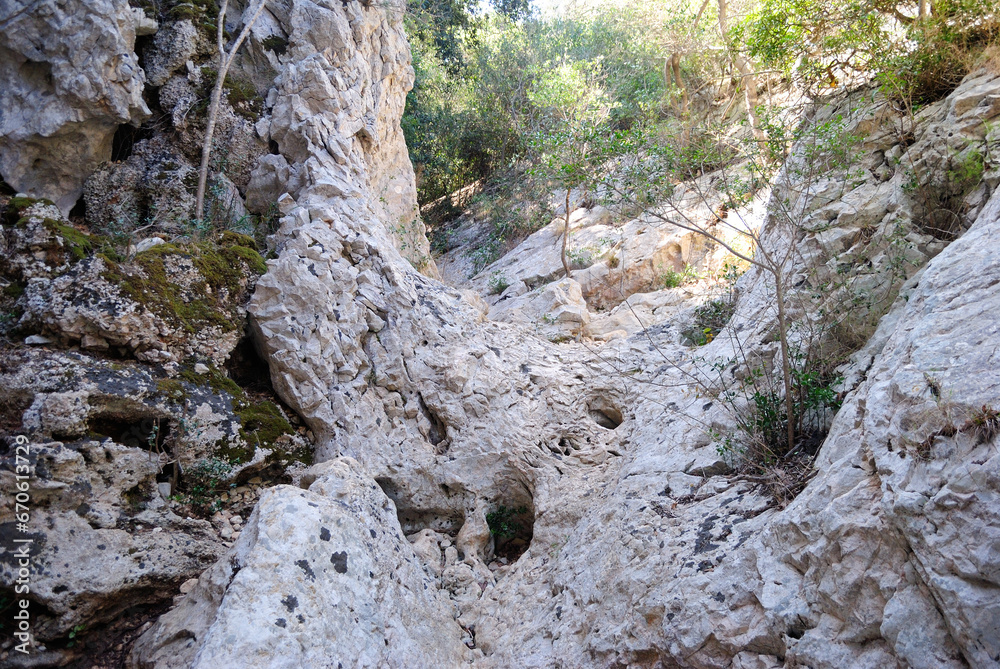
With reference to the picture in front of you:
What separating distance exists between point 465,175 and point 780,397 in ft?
43.6

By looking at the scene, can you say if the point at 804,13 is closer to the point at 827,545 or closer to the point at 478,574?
the point at 827,545

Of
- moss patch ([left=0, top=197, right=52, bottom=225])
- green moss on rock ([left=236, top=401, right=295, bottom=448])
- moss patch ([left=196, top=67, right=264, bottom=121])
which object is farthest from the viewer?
moss patch ([left=196, top=67, right=264, bottom=121])

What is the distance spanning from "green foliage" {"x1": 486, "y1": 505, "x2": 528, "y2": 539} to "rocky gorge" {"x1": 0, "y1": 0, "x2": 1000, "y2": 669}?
38 millimetres

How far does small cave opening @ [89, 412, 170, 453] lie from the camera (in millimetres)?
4570

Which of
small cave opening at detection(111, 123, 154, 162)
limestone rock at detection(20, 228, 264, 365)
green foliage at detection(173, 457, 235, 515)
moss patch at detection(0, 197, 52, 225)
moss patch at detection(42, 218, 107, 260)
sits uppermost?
small cave opening at detection(111, 123, 154, 162)

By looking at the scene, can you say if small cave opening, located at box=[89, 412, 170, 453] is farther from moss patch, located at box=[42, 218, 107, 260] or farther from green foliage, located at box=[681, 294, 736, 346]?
green foliage, located at box=[681, 294, 736, 346]

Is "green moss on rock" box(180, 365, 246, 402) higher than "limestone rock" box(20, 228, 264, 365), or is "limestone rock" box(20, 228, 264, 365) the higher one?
"limestone rock" box(20, 228, 264, 365)

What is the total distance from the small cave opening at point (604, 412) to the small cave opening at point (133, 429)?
441 cm

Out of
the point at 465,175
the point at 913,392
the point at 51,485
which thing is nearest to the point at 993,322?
the point at 913,392

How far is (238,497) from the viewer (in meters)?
5.16

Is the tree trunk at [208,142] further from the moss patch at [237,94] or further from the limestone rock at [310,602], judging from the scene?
the limestone rock at [310,602]

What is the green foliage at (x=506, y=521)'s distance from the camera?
20.0ft

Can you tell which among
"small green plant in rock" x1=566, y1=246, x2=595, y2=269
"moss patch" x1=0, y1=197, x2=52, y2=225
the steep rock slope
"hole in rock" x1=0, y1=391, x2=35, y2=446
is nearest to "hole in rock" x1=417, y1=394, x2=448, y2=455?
the steep rock slope

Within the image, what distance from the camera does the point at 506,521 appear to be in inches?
243
